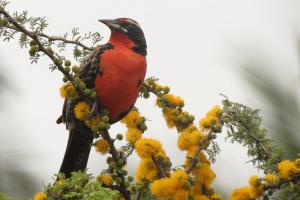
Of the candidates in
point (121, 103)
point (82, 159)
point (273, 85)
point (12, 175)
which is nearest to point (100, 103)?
point (121, 103)

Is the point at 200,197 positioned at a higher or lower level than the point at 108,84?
lower

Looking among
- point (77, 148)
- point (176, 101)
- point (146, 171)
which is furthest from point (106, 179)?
point (77, 148)

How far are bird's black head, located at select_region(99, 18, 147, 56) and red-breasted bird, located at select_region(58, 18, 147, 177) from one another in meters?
0.07

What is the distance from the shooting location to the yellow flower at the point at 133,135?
9.08ft

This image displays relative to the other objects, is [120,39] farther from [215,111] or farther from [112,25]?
[215,111]

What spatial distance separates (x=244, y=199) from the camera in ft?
7.03

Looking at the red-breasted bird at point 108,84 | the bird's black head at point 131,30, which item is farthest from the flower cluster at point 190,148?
the bird's black head at point 131,30

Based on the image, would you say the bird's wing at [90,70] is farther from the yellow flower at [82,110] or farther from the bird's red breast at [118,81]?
the yellow flower at [82,110]

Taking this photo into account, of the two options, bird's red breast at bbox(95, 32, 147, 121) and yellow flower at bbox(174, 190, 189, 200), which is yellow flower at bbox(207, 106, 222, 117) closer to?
yellow flower at bbox(174, 190, 189, 200)

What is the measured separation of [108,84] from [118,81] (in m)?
0.08

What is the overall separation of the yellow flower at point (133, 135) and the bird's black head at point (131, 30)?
4.90 feet

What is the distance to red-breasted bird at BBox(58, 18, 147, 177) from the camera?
12.6ft

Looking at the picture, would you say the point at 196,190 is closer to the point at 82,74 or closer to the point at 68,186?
the point at 68,186

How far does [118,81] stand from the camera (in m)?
3.87
